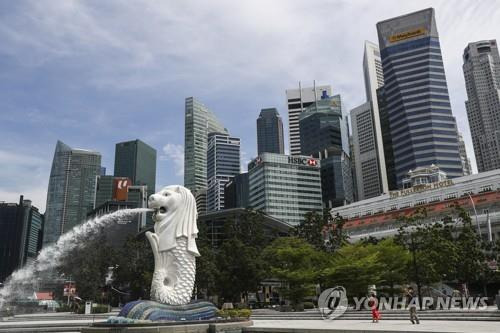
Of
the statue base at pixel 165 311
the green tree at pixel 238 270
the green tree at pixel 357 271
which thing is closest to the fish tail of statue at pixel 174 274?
the statue base at pixel 165 311

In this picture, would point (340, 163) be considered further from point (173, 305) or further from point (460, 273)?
point (173, 305)

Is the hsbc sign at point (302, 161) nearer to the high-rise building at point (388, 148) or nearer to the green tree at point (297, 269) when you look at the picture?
the high-rise building at point (388, 148)

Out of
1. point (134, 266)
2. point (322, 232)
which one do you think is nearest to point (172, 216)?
point (322, 232)

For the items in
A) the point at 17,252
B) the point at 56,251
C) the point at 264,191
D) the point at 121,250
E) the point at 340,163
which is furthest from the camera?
the point at 340,163

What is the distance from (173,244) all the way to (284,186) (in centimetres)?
11464

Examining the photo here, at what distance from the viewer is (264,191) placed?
135875mm

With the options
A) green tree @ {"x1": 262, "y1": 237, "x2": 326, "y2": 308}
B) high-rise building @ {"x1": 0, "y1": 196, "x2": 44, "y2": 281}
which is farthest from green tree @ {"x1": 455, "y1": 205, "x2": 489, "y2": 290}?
high-rise building @ {"x1": 0, "y1": 196, "x2": 44, "y2": 281}

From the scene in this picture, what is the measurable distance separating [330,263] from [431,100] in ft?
422

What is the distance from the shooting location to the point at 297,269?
4206 centimetres

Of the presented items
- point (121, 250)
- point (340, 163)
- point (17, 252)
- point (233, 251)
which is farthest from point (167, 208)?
point (340, 163)

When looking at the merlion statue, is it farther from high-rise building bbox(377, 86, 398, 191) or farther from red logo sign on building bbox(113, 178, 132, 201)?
high-rise building bbox(377, 86, 398, 191)

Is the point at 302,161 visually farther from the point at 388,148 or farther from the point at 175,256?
the point at 175,256

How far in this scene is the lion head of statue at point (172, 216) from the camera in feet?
83.8

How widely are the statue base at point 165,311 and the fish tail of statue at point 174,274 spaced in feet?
2.38
